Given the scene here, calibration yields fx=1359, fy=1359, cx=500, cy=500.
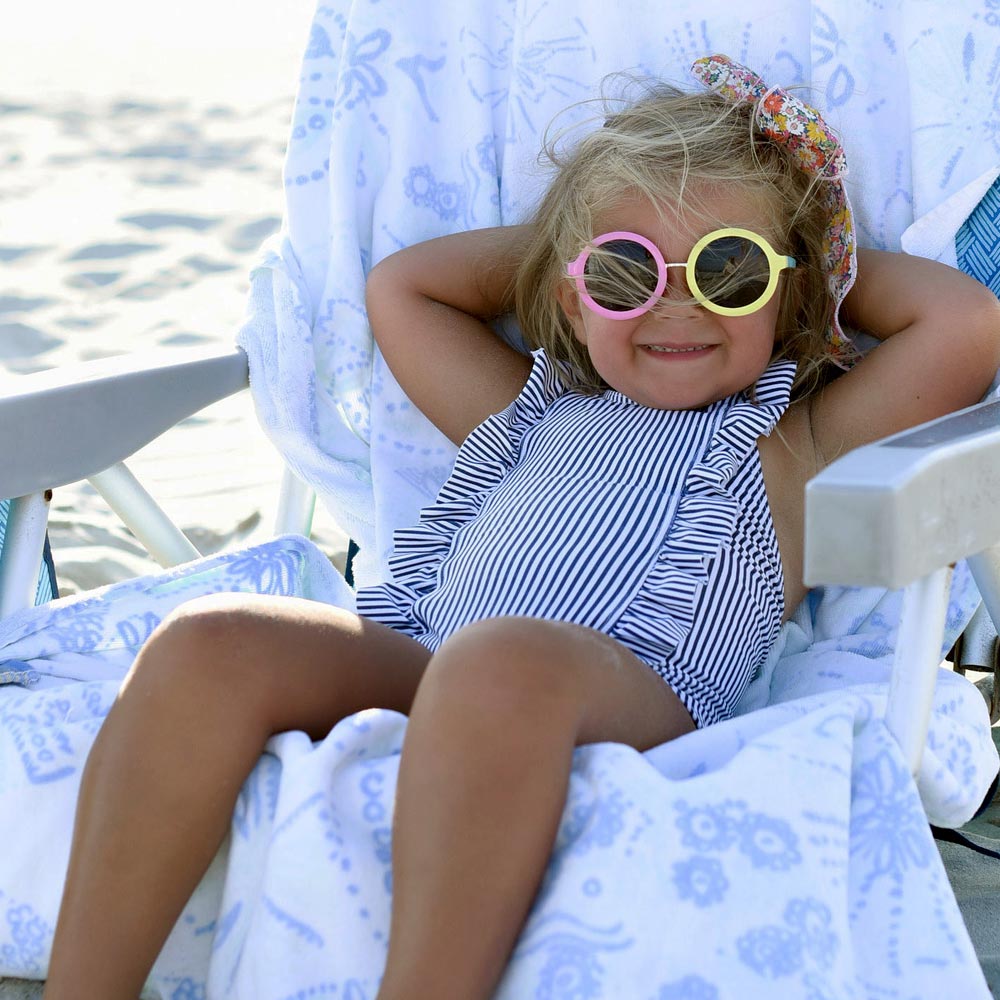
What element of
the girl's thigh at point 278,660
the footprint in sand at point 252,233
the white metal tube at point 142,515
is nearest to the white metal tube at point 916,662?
the girl's thigh at point 278,660

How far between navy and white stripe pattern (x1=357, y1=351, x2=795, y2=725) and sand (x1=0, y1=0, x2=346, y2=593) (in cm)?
82

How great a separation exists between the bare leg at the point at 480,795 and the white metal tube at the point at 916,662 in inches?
8.6

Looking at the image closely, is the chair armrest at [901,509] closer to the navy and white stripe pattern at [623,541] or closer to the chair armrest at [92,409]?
the navy and white stripe pattern at [623,541]

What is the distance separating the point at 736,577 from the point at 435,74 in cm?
82

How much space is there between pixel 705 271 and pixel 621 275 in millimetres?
88

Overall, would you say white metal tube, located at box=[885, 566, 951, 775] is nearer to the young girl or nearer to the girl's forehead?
the young girl

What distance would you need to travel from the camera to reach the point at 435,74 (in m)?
1.74

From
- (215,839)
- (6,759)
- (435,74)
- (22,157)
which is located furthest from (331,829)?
(22,157)

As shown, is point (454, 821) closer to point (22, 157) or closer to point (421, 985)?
point (421, 985)

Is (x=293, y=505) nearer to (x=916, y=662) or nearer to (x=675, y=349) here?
(x=675, y=349)

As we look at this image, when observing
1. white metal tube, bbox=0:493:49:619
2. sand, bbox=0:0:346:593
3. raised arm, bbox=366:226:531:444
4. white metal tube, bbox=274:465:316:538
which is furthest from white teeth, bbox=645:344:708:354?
sand, bbox=0:0:346:593

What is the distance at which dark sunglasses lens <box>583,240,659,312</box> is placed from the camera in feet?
4.56

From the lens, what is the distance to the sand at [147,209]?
2.99 metres

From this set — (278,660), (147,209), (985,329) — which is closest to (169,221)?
(147,209)
